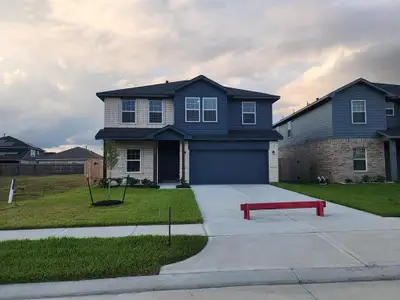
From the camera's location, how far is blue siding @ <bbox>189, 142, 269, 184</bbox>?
19.8m

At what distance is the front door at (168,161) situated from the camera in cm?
2083

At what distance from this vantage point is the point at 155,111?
20.3m

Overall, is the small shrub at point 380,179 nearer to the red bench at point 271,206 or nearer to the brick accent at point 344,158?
the brick accent at point 344,158

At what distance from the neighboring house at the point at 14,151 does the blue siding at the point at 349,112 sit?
51.3 meters

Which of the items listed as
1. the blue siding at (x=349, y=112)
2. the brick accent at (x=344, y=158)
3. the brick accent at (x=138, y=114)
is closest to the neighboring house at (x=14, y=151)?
the brick accent at (x=138, y=114)

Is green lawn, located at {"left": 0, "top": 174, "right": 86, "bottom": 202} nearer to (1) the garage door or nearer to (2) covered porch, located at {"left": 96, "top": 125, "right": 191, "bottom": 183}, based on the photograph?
(2) covered porch, located at {"left": 96, "top": 125, "right": 191, "bottom": 183}

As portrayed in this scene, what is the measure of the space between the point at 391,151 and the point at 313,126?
550 cm

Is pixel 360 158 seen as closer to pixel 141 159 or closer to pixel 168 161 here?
pixel 168 161

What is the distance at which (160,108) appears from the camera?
20.3m

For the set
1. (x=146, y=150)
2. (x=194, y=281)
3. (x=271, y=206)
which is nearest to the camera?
(x=194, y=281)

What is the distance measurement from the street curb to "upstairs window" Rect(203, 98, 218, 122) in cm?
1584

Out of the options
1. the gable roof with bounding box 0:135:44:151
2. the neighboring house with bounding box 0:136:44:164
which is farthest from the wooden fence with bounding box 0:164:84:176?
the gable roof with bounding box 0:135:44:151

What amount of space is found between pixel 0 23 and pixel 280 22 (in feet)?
40.4

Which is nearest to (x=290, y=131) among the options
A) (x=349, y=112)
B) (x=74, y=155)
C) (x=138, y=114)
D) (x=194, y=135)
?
(x=349, y=112)
